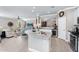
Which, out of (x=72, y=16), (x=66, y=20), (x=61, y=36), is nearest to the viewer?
(x=72, y=16)

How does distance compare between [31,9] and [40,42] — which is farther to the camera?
[31,9]

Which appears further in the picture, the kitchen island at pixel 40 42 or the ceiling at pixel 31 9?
the ceiling at pixel 31 9

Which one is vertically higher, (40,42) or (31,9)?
(31,9)

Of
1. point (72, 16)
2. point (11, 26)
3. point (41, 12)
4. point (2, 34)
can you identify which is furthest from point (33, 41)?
point (11, 26)

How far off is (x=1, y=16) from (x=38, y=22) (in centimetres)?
547

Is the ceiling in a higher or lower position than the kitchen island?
higher

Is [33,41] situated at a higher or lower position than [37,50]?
→ higher

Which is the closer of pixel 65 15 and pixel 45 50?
pixel 45 50

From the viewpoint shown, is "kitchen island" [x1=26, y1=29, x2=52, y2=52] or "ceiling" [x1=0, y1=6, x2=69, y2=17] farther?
"ceiling" [x1=0, y1=6, x2=69, y2=17]

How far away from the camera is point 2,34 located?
9.88 m

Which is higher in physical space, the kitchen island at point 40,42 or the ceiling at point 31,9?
the ceiling at point 31,9
